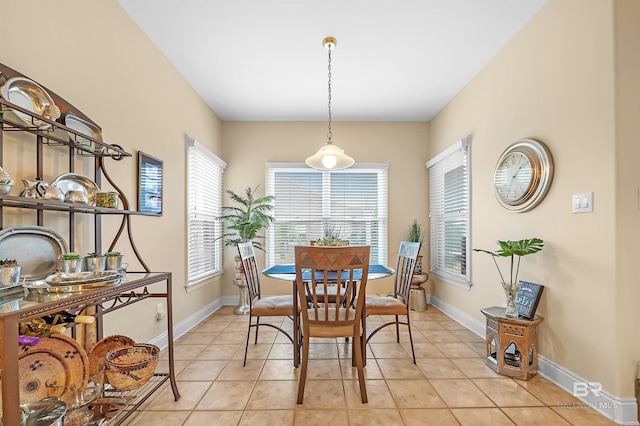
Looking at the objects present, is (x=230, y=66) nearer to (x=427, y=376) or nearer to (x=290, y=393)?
(x=290, y=393)

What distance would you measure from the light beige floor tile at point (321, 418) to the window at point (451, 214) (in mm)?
2304

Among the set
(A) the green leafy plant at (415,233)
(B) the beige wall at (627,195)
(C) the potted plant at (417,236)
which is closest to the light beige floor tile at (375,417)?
(B) the beige wall at (627,195)

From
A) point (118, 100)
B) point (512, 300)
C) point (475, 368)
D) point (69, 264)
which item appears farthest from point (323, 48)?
point (475, 368)

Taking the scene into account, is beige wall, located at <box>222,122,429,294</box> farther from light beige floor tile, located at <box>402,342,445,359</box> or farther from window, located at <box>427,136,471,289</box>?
light beige floor tile, located at <box>402,342,445,359</box>

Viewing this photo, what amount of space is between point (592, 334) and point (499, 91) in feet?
7.30

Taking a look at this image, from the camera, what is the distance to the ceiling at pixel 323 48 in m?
2.33

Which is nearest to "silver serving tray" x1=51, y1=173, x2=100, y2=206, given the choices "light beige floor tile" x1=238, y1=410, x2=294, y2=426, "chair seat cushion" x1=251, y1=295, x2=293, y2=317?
"chair seat cushion" x1=251, y1=295, x2=293, y2=317

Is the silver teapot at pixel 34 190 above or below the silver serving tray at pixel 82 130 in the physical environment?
below

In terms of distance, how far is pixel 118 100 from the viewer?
2277 millimetres

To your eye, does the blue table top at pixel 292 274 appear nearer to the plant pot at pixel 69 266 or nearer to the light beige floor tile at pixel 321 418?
the light beige floor tile at pixel 321 418

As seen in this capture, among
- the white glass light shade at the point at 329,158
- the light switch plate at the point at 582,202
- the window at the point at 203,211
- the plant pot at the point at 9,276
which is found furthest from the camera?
the window at the point at 203,211

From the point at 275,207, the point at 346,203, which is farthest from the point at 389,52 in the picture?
the point at 275,207

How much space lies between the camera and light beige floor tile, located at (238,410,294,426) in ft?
5.83

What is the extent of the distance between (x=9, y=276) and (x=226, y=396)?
1.48 meters
